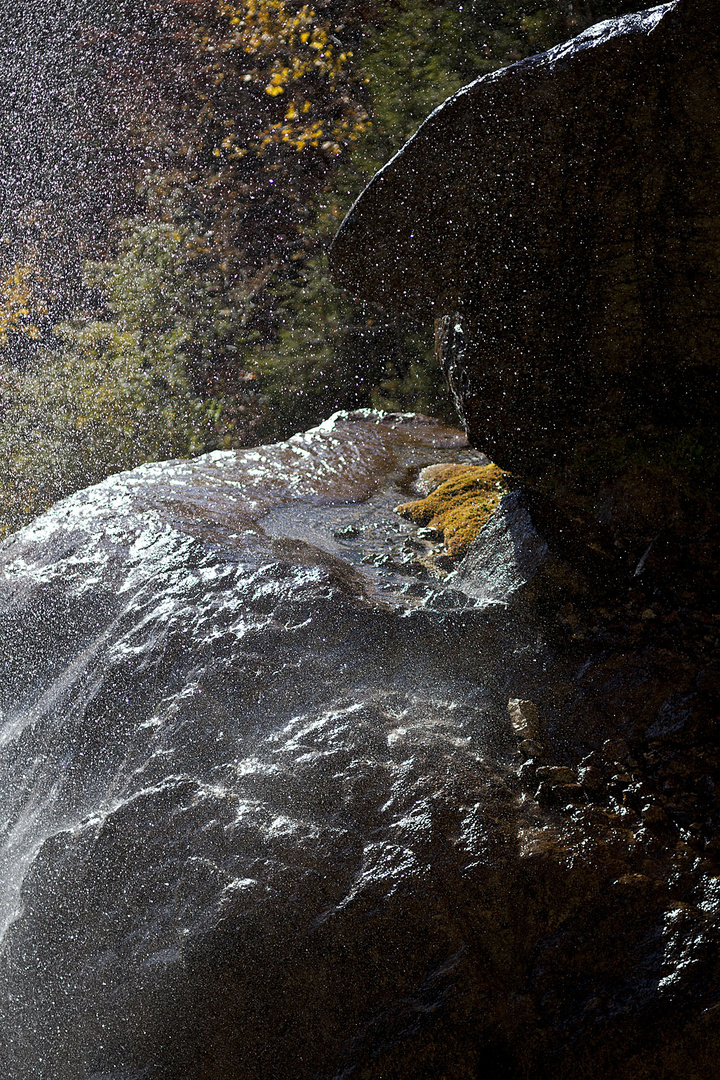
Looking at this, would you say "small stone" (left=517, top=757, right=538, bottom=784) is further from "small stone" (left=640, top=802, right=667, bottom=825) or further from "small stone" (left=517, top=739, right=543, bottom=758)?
"small stone" (left=640, top=802, right=667, bottom=825)

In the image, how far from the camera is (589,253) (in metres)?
3.15

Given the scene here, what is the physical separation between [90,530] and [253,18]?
7261mm

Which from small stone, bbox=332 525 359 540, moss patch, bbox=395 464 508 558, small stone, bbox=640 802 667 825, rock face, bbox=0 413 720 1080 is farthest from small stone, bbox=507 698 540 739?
small stone, bbox=332 525 359 540

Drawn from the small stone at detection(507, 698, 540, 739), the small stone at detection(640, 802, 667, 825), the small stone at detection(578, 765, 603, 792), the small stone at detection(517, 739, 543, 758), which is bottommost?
the small stone at detection(640, 802, 667, 825)

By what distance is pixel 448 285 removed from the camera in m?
3.38

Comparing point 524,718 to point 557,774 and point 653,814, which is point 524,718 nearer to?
point 557,774

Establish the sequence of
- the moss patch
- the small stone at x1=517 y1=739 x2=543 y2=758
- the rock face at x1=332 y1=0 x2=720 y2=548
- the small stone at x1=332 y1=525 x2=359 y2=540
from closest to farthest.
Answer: the small stone at x1=517 y1=739 x2=543 y2=758 < the rock face at x1=332 y1=0 x2=720 y2=548 < the moss patch < the small stone at x1=332 y1=525 x2=359 y2=540

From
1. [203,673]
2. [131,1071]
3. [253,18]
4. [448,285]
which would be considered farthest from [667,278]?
[253,18]

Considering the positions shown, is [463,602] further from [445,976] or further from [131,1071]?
[131,1071]

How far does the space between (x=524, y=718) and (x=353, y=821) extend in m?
0.64

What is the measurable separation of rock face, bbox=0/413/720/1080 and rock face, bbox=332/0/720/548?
41 cm

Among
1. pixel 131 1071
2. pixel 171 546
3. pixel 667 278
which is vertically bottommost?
pixel 131 1071

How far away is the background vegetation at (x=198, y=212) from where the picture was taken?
26.4 ft

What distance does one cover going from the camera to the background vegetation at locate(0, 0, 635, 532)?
8047mm
